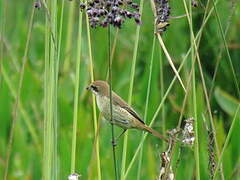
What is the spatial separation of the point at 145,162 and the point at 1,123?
0.89 m

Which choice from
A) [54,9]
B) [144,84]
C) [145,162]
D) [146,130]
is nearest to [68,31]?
[144,84]

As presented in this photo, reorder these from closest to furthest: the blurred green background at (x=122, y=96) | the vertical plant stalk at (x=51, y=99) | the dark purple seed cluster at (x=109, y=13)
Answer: the dark purple seed cluster at (x=109, y=13)
the vertical plant stalk at (x=51, y=99)
the blurred green background at (x=122, y=96)

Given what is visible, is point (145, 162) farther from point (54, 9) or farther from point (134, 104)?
point (54, 9)

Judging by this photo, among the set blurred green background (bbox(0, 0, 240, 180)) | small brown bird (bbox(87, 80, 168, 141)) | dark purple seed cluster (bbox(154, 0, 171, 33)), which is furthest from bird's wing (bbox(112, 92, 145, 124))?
dark purple seed cluster (bbox(154, 0, 171, 33))

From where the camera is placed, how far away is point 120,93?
403 centimetres

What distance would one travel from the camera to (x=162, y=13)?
1.99 meters

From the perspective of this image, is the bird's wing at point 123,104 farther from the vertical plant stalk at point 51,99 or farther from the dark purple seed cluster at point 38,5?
the dark purple seed cluster at point 38,5

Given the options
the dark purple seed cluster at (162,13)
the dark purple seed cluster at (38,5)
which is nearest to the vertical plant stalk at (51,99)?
the dark purple seed cluster at (38,5)

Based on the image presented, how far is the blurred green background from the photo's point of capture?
333 cm

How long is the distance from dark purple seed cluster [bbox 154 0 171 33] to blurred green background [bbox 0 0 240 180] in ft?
2.86

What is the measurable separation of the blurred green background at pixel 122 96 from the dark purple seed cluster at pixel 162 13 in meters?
0.87

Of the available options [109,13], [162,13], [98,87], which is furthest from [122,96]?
[109,13]

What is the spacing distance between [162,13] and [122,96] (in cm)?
198

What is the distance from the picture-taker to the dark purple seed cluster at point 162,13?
198 centimetres
